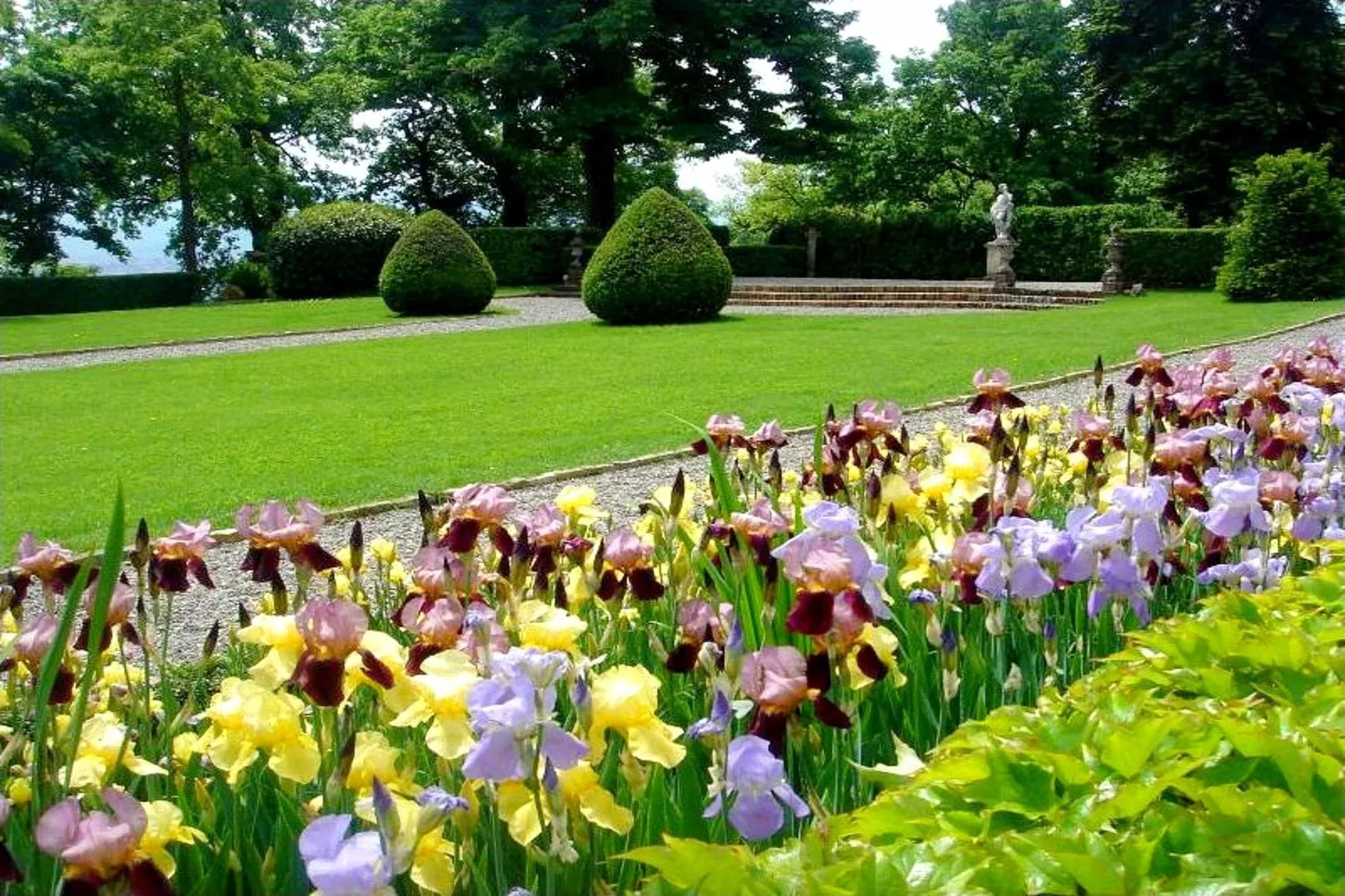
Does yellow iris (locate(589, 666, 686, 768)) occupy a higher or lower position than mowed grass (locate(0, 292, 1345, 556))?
higher

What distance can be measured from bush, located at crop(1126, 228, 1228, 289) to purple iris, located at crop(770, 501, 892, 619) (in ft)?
85.0

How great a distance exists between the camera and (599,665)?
2.44 meters

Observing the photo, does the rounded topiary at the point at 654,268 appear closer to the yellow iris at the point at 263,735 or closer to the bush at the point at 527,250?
the bush at the point at 527,250

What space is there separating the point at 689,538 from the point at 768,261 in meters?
29.2

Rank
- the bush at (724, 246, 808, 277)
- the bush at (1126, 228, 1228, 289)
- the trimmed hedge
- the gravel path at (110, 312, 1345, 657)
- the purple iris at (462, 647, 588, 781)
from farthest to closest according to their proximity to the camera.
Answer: the bush at (724, 246, 808, 277), the trimmed hedge, the bush at (1126, 228, 1228, 289), the gravel path at (110, 312, 1345, 657), the purple iris at (462, 647, 588, 781)

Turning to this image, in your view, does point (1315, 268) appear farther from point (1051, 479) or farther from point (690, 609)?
point (690, 609)

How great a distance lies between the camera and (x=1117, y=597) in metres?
2.32

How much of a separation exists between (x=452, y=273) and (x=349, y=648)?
796 inches

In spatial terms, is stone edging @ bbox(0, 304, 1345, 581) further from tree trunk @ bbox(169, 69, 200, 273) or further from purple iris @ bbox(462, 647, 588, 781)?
tree trunk @ bbox(169, 69, 200, 273)

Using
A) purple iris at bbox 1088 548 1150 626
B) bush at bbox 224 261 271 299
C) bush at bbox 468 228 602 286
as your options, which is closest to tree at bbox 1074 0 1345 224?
bush at bbox 468 228 602 286

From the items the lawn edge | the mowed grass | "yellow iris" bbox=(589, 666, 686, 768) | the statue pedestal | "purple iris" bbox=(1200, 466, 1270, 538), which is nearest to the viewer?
"yellow iris" bbox=(589, 666, 686, 768)

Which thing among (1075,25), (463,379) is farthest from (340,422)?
(1075,25)

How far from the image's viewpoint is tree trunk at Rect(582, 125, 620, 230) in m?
31.9

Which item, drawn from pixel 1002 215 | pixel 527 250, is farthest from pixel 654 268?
pixel 527 250
